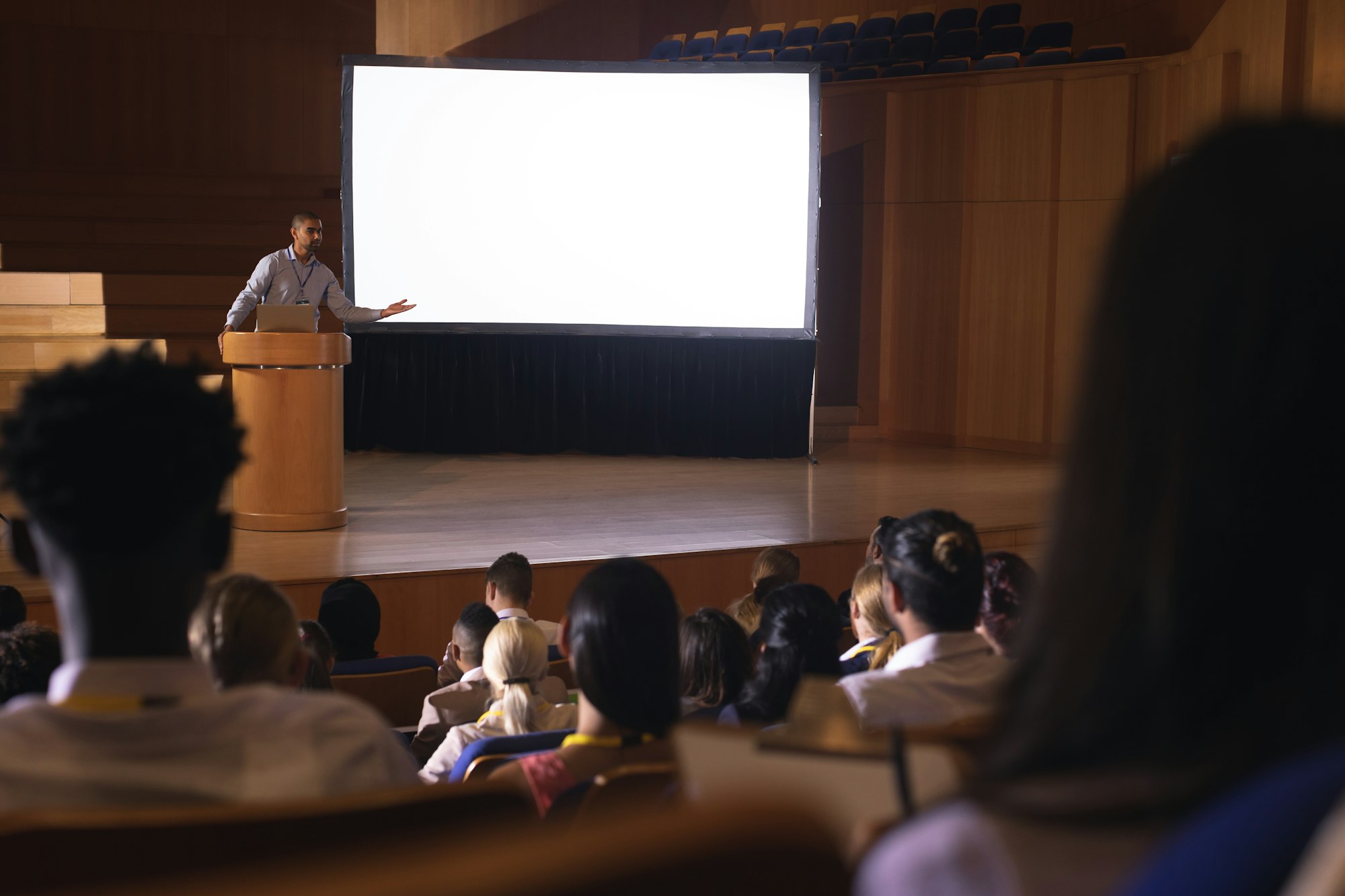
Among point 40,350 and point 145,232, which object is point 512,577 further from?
point 145,232

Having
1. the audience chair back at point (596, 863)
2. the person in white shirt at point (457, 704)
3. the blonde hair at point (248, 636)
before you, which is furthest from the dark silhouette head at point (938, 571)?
the audience chair back at point (596, 863)

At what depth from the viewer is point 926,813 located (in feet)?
1.79

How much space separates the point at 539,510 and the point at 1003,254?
4531 mm

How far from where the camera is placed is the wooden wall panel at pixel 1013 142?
8859mm

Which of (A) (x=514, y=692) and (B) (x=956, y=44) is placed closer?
(A) (x=514, y=692)

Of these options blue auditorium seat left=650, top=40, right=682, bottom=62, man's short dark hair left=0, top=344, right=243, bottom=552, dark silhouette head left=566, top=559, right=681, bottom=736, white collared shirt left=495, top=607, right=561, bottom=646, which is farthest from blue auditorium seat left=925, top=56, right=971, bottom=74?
man's short dark hair left=0, top=344, right=243, bottom=552

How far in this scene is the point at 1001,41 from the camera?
9.55 m

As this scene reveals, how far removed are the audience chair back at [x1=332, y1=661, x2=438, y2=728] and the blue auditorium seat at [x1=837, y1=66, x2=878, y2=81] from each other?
24.4 feet

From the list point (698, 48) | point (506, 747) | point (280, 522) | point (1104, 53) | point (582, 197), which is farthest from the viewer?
point (698, 48)

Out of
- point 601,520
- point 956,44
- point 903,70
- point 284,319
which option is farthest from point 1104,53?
point 284,319

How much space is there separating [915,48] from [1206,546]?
32.6 feet

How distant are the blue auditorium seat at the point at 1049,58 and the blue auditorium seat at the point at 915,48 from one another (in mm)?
1030

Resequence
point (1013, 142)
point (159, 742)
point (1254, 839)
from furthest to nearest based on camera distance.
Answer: point (1013, 142) → point (159, 742) → point (1254, 839)

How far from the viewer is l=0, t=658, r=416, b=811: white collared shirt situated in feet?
3.67
